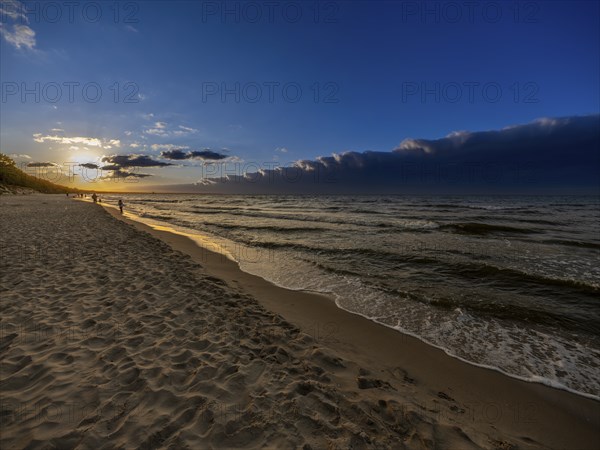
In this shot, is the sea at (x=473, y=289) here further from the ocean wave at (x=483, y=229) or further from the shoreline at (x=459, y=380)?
the ocean wave at (x=483, y=229)

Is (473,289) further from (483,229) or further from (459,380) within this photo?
(483,229)

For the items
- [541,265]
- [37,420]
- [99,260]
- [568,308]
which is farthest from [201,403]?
[541,265]

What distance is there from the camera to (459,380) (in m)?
5.07

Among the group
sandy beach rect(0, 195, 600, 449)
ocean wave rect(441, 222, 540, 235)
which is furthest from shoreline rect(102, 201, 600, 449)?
ocean wave rect(441, 222, 540, 235)

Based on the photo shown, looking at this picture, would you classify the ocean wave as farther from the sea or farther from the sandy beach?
the sandy beach

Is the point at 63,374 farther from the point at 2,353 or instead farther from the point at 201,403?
the point at 201,403

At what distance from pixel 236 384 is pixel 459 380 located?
162 inches

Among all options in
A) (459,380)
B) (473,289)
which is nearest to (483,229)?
(473,289)

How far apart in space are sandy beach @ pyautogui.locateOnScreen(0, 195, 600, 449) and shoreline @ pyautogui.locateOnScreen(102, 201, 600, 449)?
2 centimetres

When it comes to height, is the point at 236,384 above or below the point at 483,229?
above

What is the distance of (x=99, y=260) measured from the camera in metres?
10.8

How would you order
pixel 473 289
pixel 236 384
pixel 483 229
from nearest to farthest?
1. pixel 236 384
2. pixel 473 289
3. pixel 483 229

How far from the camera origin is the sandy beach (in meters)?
3.39

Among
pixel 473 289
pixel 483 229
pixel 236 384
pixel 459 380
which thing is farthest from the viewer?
pixel 483 229
